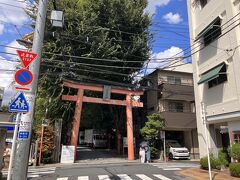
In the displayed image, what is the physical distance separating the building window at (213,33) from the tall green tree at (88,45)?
5.79 meters

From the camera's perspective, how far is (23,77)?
20.1ft

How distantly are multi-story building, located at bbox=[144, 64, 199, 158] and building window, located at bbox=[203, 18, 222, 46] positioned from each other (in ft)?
32.0

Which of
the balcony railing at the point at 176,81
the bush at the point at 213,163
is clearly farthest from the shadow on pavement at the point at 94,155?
the bush at the point at 213,163

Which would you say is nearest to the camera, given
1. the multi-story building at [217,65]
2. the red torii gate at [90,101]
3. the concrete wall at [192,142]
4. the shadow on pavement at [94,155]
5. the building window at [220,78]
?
the multi-story building at [217,65]

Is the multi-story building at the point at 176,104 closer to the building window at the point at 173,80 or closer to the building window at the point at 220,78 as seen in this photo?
the building window at the point at 173,80

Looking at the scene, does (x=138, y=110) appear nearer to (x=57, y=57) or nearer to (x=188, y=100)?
(x=188, y=100)

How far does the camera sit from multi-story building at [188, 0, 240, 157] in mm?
13102

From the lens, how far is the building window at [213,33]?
14.8 meters

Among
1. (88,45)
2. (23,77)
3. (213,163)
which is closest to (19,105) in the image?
(23,77)

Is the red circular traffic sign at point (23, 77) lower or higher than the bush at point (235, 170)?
higher

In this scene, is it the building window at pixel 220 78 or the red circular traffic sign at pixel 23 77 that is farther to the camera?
the building window at pixel 220 78

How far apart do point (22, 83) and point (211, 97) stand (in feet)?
42.3

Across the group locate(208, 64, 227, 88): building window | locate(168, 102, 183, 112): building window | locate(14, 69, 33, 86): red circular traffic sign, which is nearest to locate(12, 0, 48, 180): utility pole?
locate(14, 69, 33, 86): red circular traffic sign

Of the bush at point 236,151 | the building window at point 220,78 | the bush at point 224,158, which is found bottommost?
the bush at point 224,158
